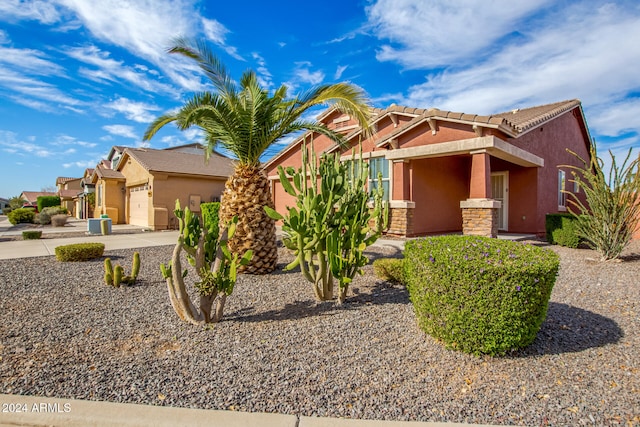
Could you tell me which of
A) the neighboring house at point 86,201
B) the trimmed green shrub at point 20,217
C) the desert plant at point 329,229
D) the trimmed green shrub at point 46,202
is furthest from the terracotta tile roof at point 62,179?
the desert plant at point 329,229

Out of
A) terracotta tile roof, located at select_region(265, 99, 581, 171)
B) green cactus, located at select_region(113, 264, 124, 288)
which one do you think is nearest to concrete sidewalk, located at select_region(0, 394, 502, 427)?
green cactus, located at select_region(113, 264, 124, 288)

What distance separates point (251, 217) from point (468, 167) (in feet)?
36.0

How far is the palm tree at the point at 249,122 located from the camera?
6.61m

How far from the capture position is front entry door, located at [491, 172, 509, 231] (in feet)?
43.5

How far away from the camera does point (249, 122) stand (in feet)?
22.1

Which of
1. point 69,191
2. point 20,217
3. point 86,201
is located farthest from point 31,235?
point 69,191

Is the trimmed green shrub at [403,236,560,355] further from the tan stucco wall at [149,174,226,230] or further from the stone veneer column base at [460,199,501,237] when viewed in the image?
the tan stucco wall at [149,174,226,230]

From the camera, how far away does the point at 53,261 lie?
8.18m

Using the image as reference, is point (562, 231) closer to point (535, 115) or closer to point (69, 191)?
point (535, 115)

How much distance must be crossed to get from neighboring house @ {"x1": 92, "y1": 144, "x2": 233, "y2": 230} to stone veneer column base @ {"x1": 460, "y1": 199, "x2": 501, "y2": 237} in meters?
13.9

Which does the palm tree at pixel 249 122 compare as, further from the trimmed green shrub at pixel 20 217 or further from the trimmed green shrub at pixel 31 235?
the trimmed green shrub at pixel 20 217

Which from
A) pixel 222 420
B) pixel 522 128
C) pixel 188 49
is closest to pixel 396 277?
pixel 222 420

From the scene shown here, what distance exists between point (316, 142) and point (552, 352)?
1416cm

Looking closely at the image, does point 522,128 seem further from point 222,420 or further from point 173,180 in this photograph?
point 173,180
